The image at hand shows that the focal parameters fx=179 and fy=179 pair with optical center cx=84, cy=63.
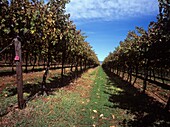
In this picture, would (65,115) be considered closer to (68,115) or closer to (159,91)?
(68,115)

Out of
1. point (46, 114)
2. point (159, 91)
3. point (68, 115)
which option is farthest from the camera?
point (159, 91)

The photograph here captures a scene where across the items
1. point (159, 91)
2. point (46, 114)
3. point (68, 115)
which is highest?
point (46, 114)

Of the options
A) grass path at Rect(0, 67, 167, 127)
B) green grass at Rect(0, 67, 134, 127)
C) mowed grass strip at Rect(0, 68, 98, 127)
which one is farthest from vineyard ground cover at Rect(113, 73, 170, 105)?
mowed grass strip at Rect(0, 68, 98, 127)

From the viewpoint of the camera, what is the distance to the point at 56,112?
412 inches

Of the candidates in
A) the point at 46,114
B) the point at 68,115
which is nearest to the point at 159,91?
the point at 68,115

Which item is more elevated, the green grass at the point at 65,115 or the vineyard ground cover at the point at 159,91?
the green grass at the point at 65,115

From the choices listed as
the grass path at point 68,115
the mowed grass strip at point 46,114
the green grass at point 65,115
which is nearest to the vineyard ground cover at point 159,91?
the grass path at point 68,115

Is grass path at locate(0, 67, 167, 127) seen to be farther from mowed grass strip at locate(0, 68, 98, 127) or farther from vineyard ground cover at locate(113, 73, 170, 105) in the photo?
vineyard ground cover at locate(113, 73, 170, 105)

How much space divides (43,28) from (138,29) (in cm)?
1298

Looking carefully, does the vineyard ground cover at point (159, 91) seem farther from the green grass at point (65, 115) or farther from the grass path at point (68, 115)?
the green grass at point (65, 115)

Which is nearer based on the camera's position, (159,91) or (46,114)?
(46,114)

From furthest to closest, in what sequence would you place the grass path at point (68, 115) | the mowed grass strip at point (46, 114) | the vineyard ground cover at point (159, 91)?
the vineyard ground cover at point (159, 91) < the grass path at point (68, 115) < the mowed grass strip at point (46, 114)

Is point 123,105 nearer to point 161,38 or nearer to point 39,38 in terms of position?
point 161,38

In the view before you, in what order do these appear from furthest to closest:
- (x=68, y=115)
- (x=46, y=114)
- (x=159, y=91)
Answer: (x=159, y=91)
(x=68, y=115)
(x=46, y=114)
